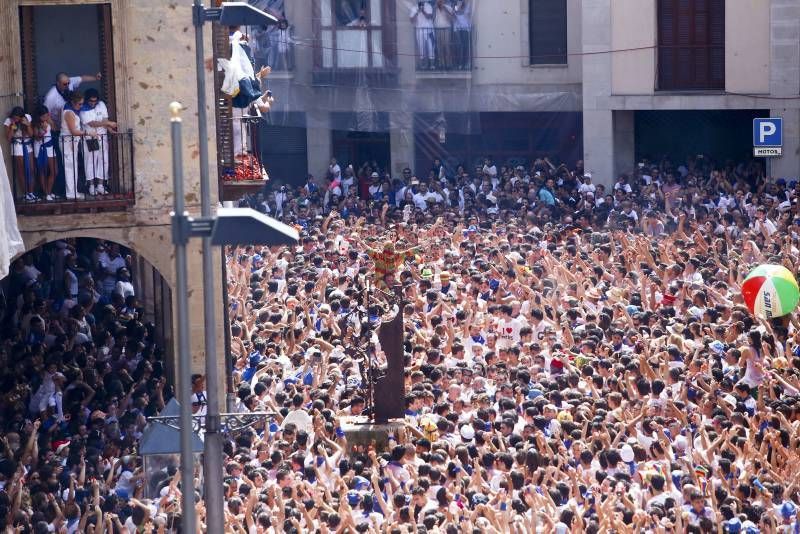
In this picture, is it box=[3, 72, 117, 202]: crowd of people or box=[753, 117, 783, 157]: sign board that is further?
box=[753, 117, 783, 157]: sign board

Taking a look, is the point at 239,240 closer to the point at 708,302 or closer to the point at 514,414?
the point at 514,414

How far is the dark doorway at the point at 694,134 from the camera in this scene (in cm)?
3588

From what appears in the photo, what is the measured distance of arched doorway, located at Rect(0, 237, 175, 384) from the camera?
19.4 metres

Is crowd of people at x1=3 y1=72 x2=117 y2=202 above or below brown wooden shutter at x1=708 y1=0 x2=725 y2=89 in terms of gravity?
below

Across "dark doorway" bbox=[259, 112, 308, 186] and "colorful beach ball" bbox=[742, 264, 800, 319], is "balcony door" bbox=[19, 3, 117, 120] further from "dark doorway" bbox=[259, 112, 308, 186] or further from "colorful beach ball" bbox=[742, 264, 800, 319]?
"dark doorway" bbox=[259, 112, 308, 186]

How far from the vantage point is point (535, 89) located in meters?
36.4

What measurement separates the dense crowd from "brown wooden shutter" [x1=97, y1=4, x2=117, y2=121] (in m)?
2.76

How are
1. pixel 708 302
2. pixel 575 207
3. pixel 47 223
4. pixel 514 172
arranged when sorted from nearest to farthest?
pixel 47 223, pixel 708 302, pixel 575 207, pixel 514 172

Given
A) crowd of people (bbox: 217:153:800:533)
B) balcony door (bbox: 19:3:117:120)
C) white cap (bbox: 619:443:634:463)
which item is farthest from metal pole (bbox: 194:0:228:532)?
balcony door (bbox: 19:3:117:120)

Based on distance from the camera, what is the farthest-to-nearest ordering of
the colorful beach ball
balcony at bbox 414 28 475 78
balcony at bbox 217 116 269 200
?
balcony at bbox 414 28 475 78
balcony at bbox 217 116 269 200
the colorful beach ball

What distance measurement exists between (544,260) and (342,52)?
533 inches

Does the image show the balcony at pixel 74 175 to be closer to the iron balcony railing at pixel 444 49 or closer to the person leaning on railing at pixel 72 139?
the person leaning on railing at pixel 72 139

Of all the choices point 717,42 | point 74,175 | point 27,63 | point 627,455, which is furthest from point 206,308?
point 717,42

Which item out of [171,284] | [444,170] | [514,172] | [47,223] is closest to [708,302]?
[171,284]
